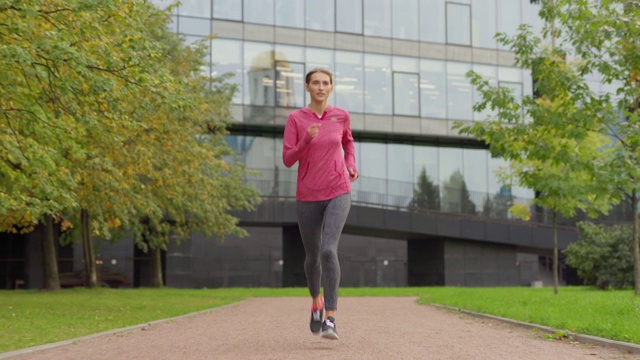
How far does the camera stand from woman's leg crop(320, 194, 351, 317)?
7.24 metres

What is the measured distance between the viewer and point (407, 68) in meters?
40.0

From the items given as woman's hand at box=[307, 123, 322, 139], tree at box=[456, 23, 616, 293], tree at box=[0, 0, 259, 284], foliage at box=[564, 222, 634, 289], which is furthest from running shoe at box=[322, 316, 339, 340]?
foliage at box=[564, 222, 634, 289]

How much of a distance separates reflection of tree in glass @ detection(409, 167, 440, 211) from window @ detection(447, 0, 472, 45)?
6503 mm

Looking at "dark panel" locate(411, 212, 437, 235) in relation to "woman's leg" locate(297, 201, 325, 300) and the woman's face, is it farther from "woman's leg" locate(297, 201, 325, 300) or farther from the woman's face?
the woman's face

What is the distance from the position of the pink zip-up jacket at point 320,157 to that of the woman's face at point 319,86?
0.54 feet

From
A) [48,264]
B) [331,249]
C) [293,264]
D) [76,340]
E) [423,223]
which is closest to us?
[331,249]

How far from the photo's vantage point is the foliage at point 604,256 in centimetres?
2572

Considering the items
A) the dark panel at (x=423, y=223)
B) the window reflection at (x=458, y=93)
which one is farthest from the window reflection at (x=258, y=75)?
the window reflection at (x=458, y=93)

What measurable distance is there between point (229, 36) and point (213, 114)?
9256mm

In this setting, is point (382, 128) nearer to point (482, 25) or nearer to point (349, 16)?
point (349, 16)

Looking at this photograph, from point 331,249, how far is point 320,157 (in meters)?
0.82

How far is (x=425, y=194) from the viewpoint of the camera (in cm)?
4047

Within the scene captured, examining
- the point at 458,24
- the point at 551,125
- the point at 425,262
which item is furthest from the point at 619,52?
the point at 458,24

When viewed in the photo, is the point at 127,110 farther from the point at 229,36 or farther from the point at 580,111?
the point at 229,36
